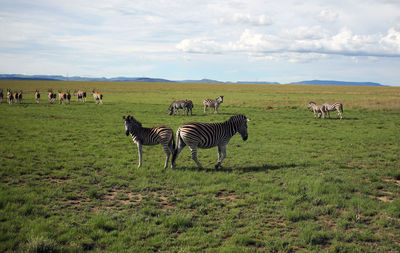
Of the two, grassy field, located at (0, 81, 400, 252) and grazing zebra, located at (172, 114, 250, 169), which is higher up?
grazing zebra, located at (172, 114, 250, 169)

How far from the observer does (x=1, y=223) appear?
6.39 metres

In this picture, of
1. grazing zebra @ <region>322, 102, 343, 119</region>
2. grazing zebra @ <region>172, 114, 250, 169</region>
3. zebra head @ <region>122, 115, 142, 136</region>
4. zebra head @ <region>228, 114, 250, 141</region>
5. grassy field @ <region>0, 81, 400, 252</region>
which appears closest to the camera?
grassy field @ <region>0, 81, 400, 252</region>

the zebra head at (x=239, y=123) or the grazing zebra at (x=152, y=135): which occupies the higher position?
the zebra head at (x=239, y=123)

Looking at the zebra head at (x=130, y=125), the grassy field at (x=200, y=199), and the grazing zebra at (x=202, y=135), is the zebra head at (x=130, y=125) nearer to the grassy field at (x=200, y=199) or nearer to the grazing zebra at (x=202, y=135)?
the grassy field at (x=200, y=199)

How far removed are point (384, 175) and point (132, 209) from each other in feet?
30.3

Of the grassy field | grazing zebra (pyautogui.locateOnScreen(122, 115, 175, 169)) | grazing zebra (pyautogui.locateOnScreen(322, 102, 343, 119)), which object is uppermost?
grazing zebra (pyautogui.locateOnScreen(322, 102, 343, 119))

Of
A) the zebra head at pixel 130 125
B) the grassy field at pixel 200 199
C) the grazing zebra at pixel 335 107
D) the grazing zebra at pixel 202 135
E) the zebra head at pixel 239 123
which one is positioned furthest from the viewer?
the grazing zebra at pixel 335 107

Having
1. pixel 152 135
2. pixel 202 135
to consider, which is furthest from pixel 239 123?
pixel 152 135

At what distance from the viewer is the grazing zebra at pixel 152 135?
1105 cm

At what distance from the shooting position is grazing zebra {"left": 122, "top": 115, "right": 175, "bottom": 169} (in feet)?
36.3

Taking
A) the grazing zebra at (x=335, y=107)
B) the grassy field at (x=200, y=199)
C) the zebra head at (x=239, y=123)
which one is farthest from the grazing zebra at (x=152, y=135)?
the grazing zebra at (x=335, y=107)

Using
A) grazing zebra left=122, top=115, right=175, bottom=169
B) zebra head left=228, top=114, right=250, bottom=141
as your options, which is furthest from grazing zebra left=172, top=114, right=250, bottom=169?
grazing zebra left=122, top=115, right=175, bottom=169

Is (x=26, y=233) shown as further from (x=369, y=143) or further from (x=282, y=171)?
(x=369, y=143)

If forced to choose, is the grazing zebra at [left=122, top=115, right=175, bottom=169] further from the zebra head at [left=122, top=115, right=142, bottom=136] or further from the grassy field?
the grassy field
